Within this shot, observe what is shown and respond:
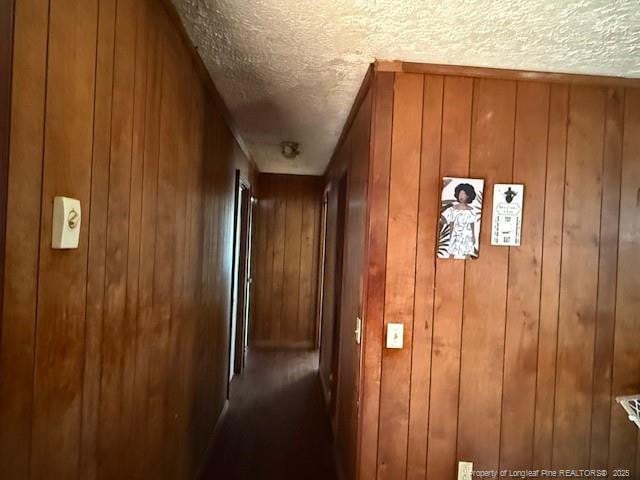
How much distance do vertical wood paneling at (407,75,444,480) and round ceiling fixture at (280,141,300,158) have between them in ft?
5.72

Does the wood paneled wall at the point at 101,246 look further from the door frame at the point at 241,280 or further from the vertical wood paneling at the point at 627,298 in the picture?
the vertical wood paneling at the point at 627,298

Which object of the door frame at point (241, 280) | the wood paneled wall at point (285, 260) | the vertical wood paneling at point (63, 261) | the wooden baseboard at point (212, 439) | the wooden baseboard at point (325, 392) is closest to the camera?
the vertical wood paneling at point (63, 261)

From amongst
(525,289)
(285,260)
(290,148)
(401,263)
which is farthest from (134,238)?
(285,260)

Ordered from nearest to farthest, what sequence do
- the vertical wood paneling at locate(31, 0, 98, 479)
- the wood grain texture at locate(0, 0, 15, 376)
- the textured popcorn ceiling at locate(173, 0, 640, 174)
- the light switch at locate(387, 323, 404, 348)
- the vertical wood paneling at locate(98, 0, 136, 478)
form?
the wood grain texture at locate(0, 0, 15, 376) < the vertical wood paneling at locate(31, 0, 98, 479) < the vertical wood paneling at locate(98, 0, 136, 478) < the textured popcorn ceiling at locate(173, 0, 640, 174) < the light switch at locate(387, 323, 404, 348)

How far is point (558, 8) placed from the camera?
123cm

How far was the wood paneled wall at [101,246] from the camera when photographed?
682 mm

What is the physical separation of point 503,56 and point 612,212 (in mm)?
873

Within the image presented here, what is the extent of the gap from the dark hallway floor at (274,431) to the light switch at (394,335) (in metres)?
1.24

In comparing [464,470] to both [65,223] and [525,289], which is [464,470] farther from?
[65,223]

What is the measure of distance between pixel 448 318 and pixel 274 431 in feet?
5.95

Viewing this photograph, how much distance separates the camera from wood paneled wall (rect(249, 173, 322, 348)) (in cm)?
488

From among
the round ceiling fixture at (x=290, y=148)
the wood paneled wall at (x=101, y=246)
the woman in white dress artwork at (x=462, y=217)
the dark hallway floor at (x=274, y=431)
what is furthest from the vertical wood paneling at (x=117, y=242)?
the round ceiling fixture at (x=290, y=148)

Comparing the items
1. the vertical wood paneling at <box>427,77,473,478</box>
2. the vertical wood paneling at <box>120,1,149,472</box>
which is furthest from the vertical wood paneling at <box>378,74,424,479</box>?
the vertical wood paneling at <box>120,1,149,472</box>

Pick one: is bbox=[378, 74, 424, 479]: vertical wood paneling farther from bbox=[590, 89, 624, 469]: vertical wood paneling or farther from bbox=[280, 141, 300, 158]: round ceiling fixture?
bbox=[280, 141, 300, 158]: round ceiling fixture
